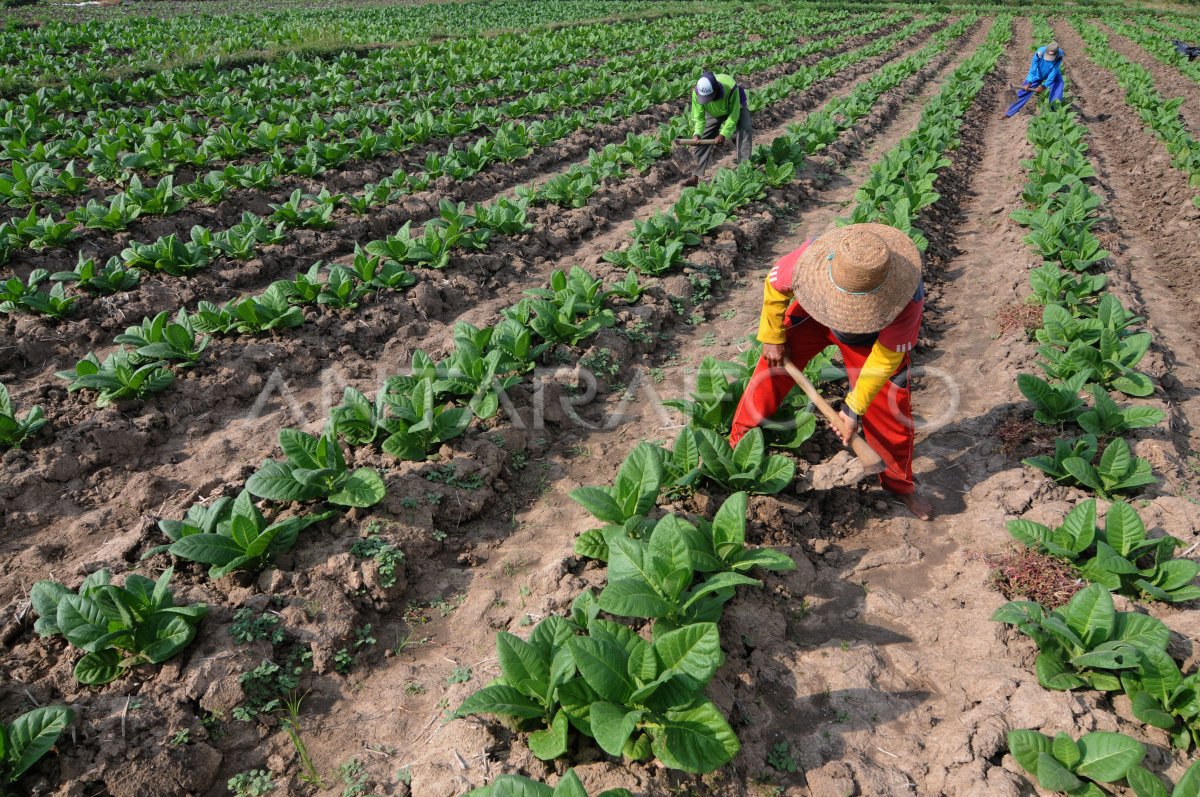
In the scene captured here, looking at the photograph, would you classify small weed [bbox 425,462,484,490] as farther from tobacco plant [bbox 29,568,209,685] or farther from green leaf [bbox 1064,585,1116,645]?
green leaf [bbox 1064,585,1116,645]

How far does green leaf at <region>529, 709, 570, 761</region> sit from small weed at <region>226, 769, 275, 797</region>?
105 cm

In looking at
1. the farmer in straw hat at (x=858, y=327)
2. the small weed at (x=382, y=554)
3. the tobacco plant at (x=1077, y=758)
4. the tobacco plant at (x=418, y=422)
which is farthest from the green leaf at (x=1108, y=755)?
the tobacco plant at (x=418, y=422)

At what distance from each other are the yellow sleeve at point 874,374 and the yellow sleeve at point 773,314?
1.72ft

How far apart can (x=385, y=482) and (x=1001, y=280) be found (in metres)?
6.30

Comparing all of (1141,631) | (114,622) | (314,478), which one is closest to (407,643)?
(314,478)

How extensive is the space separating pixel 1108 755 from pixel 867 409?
1837 millimetres

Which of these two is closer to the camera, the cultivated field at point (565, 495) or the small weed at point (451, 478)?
the cultivated field at point (565, 495)

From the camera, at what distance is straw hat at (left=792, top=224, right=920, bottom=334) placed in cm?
304

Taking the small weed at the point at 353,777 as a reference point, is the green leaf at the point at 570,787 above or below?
above

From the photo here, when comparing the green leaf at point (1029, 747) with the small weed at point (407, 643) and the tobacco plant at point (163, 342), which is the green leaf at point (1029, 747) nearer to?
the small weed at point (407, 643)

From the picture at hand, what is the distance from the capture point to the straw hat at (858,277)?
304 cm

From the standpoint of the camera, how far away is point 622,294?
650 centimetres

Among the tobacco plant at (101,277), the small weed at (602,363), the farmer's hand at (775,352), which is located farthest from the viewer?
the tobacco plant at (101,277)

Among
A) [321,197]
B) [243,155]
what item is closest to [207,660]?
[321,197]
